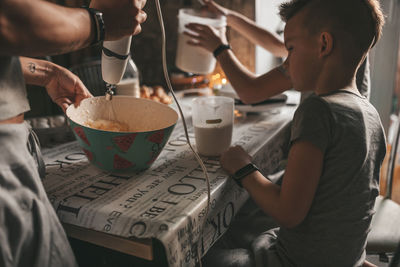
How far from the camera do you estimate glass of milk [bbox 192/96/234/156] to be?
1.12m

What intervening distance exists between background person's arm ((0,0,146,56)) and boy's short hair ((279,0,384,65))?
0.44 meters

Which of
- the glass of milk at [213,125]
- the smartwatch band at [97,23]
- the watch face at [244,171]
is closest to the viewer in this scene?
the smartwatch band at [97,23]

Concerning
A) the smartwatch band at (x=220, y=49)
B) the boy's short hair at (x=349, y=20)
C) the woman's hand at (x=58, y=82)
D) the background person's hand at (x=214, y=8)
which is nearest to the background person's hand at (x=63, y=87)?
the woman's hand at (x=58, y=82)

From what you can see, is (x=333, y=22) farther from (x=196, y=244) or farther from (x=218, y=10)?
(x=218, y=10)

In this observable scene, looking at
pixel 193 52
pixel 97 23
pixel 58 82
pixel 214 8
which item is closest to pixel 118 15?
pixel 97 23

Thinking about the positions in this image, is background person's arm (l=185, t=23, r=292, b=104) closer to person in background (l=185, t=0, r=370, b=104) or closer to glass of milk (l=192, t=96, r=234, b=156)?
person in background (l=185, t=0, r=370, b=104)

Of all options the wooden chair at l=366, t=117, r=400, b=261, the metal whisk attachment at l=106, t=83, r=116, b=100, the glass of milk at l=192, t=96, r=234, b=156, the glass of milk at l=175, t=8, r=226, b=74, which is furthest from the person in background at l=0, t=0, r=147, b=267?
the wooden chair at l=366, t=117, r=400, b=261

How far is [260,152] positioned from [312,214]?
36 cm

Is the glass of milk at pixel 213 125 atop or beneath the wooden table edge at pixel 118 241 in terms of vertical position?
atop

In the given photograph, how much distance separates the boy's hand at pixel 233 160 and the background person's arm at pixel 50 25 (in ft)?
1.53

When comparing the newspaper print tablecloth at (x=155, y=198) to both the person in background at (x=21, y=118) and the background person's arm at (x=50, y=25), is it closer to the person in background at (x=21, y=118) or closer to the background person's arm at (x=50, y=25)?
the person in background at (x=21, y=118)

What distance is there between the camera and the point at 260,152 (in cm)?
122

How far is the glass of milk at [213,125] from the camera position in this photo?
1118 millimetres

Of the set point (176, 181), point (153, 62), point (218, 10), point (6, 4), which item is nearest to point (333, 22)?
point (176, 181)
